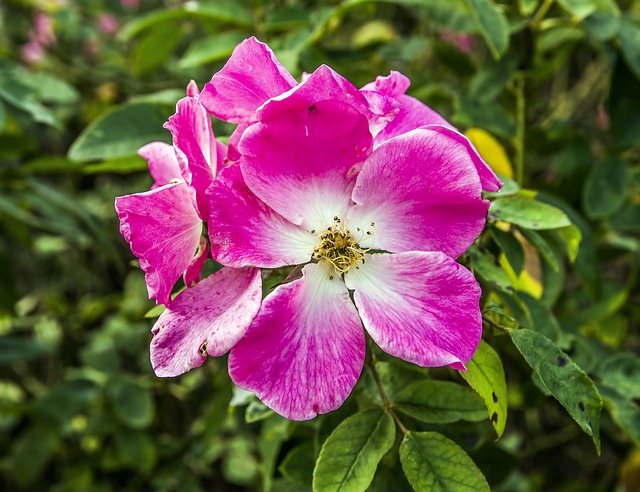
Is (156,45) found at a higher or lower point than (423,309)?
lower

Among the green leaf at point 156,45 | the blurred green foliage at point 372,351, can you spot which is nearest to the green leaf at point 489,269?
the blurred green foliage at point 372,351

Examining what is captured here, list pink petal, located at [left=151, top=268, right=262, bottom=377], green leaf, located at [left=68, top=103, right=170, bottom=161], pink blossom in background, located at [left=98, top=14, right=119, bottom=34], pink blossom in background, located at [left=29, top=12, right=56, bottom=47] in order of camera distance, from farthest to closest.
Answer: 1. pink blossom in background, located at [left=98, top=14, right=119, bottom=34]
2. pink blossom in background, located at [left=29, top=12, right=56, bottom=47]
3. green leaf, located at [left=68, top=103, right=170, bottom=161]
4. pink petal, located at [left=151, top=268, right=262, bottom=377]

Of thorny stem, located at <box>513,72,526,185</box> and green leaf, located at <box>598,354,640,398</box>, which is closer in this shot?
green leaf, located at <box>598,354,640,398</box>

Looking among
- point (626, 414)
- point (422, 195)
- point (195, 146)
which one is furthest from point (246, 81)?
point (626, 414)

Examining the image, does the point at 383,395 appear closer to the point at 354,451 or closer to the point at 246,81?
the point at 354,451

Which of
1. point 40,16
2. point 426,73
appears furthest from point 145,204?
point 40,16

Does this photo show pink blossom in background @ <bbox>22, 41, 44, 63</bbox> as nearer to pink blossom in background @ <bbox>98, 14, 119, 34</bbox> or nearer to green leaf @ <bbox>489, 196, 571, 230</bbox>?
pink blossom in background @ <bbox>98, 14, 119, 34</bbox>

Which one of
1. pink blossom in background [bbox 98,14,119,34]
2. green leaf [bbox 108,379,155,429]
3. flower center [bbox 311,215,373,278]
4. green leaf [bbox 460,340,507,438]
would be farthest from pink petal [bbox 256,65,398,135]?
pink blossom in background [bbox 98,14,119,34]
